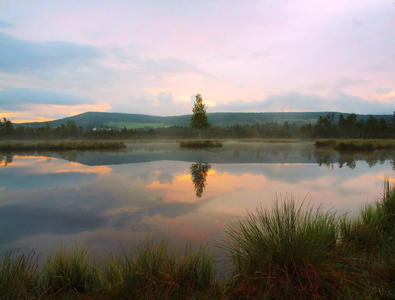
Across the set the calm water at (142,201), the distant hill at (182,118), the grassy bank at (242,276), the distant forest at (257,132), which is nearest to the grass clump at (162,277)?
the grassy bank at (242,276)

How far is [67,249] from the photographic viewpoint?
539cm

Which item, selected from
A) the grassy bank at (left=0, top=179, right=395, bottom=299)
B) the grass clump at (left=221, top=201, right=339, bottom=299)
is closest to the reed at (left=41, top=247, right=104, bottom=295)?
the grassy bank at (left=0, top=179, right=395, bottom=299)

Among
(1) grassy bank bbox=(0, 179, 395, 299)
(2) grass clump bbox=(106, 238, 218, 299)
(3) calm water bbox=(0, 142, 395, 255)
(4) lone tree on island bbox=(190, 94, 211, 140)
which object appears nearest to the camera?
(1) grassy bank bbox=(0, 179, 395, 299)

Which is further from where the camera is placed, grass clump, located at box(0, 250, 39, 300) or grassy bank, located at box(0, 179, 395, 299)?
grassy bank, located at box(0, 179, 395, 299)

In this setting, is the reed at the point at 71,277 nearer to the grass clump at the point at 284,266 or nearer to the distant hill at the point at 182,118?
the grass clump at the point at 284,266

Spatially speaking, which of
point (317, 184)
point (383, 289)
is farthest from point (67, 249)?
point (317, 184)

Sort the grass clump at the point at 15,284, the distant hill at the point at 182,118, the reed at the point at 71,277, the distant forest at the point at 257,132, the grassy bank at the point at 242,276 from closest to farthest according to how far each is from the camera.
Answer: the grass clump at the point at 15,284
the grassy bank at the point at 242,276
the reed at the point at 71,277
the distant forest at the point at 257,132
the distant hill at the point at 182,118

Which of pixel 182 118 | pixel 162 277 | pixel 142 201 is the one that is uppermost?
pixel 182 118

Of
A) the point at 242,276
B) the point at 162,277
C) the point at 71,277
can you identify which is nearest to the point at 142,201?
the point at 71,277

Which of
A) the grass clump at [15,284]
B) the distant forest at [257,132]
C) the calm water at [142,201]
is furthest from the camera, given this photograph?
the distant forest at [257,132]

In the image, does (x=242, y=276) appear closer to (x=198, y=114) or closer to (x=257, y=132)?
(x=198, y=114)

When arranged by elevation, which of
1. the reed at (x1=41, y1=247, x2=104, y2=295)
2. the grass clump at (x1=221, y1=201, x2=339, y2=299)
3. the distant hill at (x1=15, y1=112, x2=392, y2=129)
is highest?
the distant hill at (x1=15, y1=112, x2=392, y2=129)

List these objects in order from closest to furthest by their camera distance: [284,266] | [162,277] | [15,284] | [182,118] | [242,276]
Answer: [15,284] → [284,266] → [162,277] → [242,276] → [182,118]

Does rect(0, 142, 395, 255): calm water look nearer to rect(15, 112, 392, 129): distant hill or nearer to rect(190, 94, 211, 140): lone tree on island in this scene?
rect(190, 94, 211, 140): lone tree on island
